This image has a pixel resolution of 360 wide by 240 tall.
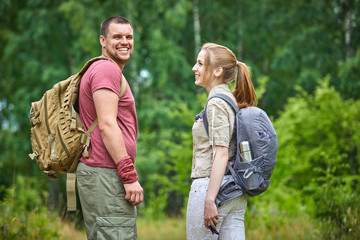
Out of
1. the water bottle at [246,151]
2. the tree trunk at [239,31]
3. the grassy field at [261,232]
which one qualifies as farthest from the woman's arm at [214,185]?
the tree trunk at [239,31]

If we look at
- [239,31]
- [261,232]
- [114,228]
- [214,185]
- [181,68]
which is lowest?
[261,232]

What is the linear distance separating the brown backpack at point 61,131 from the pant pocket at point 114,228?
0.32 meters

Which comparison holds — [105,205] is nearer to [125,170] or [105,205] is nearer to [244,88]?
[125,170]

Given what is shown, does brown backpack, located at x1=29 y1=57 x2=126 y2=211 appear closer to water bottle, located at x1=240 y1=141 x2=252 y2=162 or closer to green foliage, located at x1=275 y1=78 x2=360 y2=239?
water bottle, located at x1=240 y1=141 x2=252 y2=162

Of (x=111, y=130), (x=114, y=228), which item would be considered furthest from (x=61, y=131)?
(x=114, y=228)

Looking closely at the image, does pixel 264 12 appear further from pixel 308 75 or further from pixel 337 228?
pixel 337 228

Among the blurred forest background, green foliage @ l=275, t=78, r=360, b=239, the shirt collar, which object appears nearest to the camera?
the shirt collar

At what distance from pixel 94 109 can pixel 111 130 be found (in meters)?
0.22

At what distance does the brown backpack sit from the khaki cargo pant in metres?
0.13

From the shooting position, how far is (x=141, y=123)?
1516 centimetres

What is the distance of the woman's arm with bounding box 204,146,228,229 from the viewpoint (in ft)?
7.77

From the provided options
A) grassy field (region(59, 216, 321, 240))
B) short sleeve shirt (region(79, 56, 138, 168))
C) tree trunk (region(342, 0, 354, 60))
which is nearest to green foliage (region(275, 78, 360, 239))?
tree trunk (region(342, 0, 354, 60))

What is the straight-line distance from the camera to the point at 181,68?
1533cm

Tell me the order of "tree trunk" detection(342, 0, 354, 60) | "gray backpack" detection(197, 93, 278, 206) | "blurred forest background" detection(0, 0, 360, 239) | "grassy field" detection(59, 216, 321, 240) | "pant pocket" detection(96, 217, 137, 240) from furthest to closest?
"tree trunk" detection(342, 0, 354, 60), "blurred forest background" detection(0, 0, 360, 239), "grassy field" detection(59, 216, 321, 240), "gray backpack" detection(197, 93, 278, 206), "pant pocket" detection(96, 217, 137, 240)
